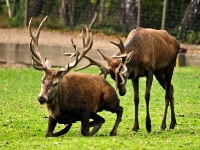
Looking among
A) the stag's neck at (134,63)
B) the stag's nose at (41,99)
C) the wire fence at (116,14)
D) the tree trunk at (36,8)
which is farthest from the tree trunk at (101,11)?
the stag's nose at (41,99)

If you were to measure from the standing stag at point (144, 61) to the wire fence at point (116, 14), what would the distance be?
9326mm

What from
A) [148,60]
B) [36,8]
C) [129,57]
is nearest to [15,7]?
[36,8]

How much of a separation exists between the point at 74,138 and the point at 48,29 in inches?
580

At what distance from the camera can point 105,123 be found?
1192 cm

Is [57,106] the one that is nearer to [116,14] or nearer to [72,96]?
[72,96]

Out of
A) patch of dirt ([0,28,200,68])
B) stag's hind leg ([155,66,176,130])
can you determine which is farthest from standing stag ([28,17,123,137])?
patch of dirt ([0,28,200,68])

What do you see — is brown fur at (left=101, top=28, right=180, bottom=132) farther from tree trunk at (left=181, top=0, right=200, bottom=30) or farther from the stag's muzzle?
tree trunk at (left=181, top=0, right=200, bottom=30)

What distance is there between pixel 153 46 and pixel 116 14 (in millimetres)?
11679

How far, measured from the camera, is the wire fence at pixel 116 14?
71.8 feet

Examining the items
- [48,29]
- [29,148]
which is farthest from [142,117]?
[48,29]

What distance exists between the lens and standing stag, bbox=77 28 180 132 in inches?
419

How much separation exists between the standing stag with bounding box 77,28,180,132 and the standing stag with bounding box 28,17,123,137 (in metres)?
0.24

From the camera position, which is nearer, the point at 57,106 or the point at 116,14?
the point at 57,106

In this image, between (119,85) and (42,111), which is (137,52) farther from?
(42,111)
